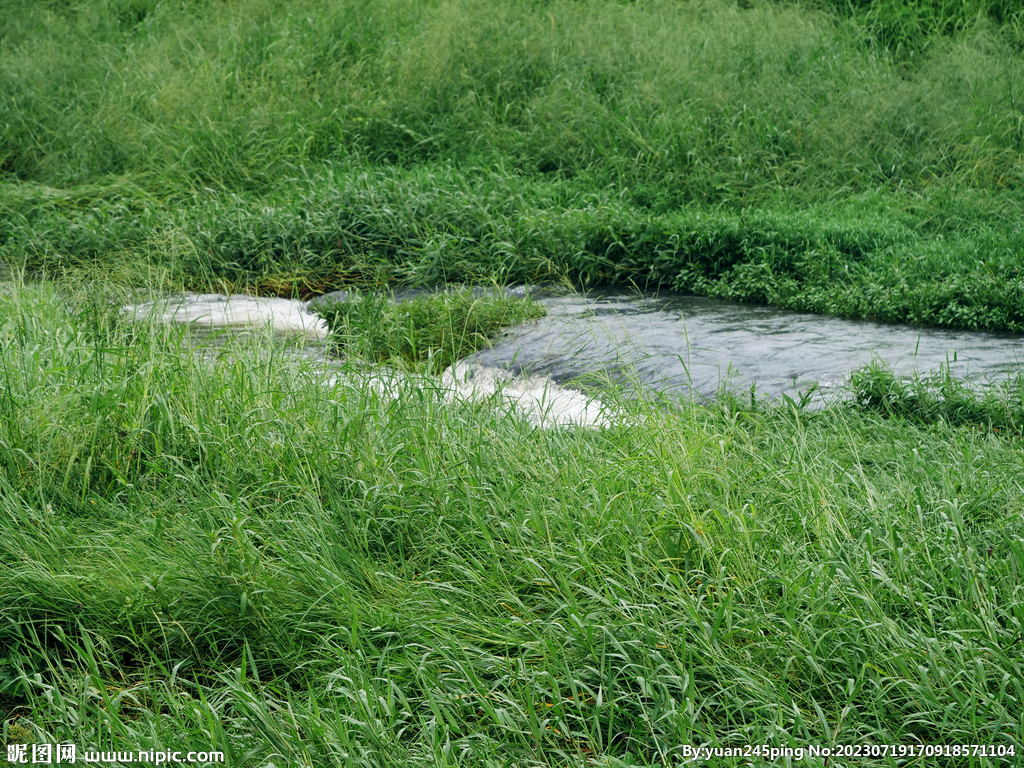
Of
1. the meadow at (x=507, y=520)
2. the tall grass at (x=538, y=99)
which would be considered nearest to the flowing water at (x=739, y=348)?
the meadow at (x=507, y=520)

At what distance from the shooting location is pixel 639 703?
233 centimetres

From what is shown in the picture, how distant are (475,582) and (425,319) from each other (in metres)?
3.59

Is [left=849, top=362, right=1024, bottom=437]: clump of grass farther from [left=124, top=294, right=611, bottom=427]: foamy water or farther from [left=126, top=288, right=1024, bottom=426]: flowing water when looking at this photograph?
[left=124, top=294, right=611, bottom=427]: foamy water

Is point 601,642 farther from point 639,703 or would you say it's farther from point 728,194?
point 728,194

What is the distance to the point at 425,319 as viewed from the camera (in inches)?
247

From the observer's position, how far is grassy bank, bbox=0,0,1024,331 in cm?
726

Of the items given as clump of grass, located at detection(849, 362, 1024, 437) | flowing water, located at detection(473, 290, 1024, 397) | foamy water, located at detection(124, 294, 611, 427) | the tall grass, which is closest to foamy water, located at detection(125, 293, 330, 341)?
foamy water, located at detection(124, 294, 611, 427)

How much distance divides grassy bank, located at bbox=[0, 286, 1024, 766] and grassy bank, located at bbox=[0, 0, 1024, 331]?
320 centimetres

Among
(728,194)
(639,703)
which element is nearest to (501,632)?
(639,703)

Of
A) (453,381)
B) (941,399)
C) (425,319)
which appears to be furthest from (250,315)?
(941,399)

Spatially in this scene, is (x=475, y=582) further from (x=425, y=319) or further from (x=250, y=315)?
(x=250, y=315)

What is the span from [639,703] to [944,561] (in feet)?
3.47

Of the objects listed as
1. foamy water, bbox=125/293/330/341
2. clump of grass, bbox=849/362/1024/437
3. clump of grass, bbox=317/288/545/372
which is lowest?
foamy water, bbox=125/293/330/341

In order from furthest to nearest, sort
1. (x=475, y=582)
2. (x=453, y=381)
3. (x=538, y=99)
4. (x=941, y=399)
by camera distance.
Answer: (x=538, y=99) → (x=453, y=381) → (x=941, y=399) → (x=475, y=582)
